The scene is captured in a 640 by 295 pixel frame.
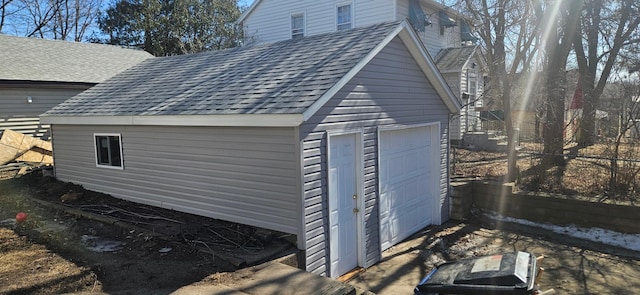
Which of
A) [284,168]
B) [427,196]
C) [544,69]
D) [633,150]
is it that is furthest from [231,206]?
[544,69]

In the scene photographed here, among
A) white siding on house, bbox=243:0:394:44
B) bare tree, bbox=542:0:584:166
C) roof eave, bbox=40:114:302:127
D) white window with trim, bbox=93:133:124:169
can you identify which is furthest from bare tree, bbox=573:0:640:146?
white window with trim, bbox=93:133:124:169

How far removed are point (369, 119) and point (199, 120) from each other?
2863 mm

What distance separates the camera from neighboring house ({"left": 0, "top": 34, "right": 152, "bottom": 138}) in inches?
607

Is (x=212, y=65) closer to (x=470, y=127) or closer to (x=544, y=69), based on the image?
(x=544, y=69)

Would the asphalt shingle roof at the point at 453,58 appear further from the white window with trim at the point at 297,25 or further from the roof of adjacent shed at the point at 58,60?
the roof of adjacent shed at the point at 58,60

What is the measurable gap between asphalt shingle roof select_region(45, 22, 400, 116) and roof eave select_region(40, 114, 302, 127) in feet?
0.29

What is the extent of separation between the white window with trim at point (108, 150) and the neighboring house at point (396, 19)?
12673 millimetres

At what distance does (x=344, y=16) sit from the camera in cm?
2012

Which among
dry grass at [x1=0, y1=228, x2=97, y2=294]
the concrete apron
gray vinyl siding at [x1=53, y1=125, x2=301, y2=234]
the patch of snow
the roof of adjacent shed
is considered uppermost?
the roof of adjacent shed

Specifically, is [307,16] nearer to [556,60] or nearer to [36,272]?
[556,60]

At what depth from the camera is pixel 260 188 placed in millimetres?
6754

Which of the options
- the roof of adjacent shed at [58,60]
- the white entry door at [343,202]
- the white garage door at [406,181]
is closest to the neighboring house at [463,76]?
the white garage door at [406,181]

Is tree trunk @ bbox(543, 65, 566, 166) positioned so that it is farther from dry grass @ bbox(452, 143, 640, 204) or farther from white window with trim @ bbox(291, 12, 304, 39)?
white window with trim @ bbox(291, 12, 304, 39)

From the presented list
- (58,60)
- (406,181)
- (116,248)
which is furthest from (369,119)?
(58,60)
